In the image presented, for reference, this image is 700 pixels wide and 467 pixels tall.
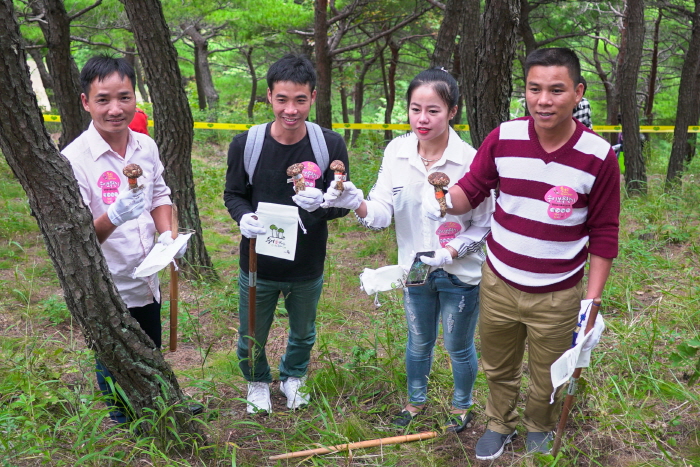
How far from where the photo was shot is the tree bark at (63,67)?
6.34 m

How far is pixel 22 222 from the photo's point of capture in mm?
6914

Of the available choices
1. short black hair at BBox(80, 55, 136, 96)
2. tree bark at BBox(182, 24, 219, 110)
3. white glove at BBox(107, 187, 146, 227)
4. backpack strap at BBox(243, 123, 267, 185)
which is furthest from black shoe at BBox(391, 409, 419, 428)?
tree bark at BBox(182, 24, 219, 110)

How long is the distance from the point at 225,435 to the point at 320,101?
6.87m

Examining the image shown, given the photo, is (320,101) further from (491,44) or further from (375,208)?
(375,208)

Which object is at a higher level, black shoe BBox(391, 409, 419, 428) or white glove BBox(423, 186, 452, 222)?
white glove BBox(423, 186, 452, 222)

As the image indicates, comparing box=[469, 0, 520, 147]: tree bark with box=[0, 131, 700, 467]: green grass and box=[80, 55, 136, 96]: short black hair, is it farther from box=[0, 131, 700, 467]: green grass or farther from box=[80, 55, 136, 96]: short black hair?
box=[80, 55, 136, 96]: short black hair

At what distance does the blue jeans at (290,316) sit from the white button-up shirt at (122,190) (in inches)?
20.6

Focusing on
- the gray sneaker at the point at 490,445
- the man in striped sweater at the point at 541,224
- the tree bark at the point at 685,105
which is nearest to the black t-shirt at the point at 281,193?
the man in striped sweater at the point at 541,224

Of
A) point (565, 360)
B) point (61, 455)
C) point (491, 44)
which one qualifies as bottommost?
point (61, 455)

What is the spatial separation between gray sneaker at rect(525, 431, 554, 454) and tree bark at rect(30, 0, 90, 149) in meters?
6.29

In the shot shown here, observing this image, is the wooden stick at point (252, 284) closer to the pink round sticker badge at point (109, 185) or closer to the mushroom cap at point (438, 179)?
the pink round sticker badge at point (109, 185)

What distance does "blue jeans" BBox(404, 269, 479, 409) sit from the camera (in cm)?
272

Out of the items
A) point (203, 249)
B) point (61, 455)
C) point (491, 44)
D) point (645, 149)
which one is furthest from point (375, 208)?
point (645, 149)

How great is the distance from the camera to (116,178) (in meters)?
2.51
